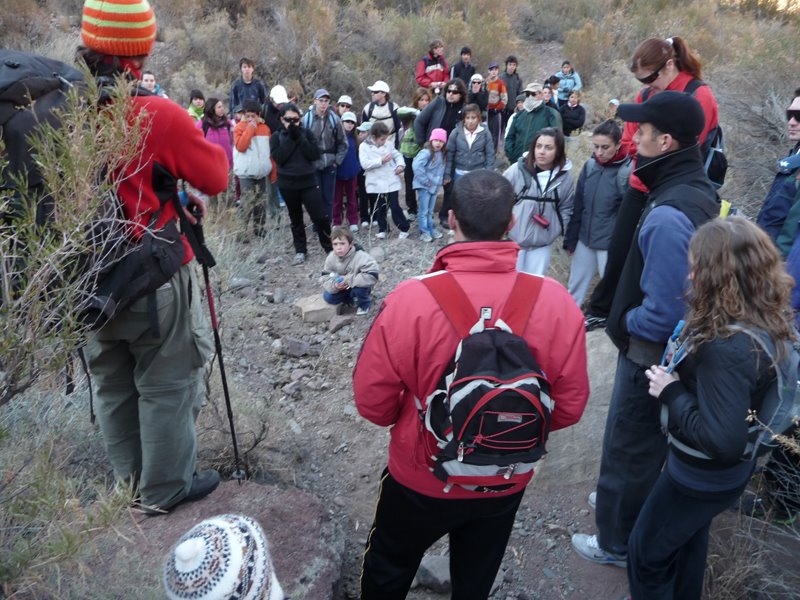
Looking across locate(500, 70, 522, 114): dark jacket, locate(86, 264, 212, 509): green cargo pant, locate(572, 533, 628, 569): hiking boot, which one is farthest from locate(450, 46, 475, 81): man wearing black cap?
locate(86, 264, 212, 509): green cargo pant

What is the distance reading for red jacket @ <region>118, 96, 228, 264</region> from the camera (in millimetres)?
2428

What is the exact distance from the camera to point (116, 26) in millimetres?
2344

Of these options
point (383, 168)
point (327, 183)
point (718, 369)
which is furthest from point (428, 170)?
point (718, 369)

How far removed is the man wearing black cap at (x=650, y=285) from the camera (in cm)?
256

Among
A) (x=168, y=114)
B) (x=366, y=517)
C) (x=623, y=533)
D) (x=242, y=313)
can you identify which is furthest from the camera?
(x=242, y=313)

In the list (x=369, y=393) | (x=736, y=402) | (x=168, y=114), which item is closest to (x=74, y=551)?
(x=369, y=393)

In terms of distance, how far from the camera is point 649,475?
9.75 feet

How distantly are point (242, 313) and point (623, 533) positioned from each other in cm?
395

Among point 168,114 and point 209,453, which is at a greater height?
point 168,114

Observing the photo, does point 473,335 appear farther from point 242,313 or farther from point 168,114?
point 242,313

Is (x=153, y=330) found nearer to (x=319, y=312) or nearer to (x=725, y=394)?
(x=725, y=394)

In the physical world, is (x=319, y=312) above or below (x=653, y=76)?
below

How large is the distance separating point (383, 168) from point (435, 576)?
19.7 ft

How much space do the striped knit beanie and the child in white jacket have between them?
582 centimetres
